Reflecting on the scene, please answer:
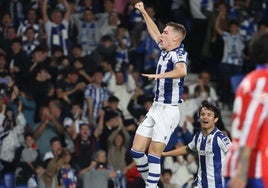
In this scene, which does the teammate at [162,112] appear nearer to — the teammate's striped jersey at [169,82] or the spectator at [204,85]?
the teammate's striped jersey at [169,82]

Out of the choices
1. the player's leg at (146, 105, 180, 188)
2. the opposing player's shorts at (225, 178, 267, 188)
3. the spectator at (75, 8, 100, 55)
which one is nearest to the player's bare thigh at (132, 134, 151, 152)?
the player's leg at (146, 105, 180, 188)

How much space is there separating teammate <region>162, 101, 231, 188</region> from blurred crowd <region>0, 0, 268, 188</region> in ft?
11.1

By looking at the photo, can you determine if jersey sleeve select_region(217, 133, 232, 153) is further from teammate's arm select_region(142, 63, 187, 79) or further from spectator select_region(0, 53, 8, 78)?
spectator select_region(0, 53, 8, 78)

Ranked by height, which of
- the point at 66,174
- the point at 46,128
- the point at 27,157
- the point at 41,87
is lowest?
the point at 66,174

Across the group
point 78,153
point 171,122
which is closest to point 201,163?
point 171,122

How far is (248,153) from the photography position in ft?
26.9

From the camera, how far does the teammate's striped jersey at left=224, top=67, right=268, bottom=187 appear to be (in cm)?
826

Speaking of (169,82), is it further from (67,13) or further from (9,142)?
(67,13)

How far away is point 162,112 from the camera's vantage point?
482 inches

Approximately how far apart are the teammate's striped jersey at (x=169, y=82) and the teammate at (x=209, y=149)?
428mm

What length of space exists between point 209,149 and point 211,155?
90 mm

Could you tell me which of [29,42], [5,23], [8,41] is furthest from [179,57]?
[5,23]

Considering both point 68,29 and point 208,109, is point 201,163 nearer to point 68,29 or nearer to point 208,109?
point 208,109

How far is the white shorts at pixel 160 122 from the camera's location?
12156mm
